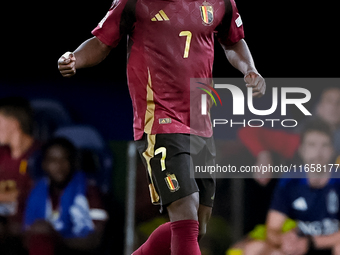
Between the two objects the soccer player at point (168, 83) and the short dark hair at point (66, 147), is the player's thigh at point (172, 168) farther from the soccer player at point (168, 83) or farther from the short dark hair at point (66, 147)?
the short dark hair at point (66, 147)

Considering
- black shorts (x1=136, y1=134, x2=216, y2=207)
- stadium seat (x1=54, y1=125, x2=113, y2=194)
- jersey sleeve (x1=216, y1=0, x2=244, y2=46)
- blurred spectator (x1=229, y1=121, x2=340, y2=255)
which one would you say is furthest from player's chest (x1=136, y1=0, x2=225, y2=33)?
stadium seat (x1=54, y1=125, x2=113, y2=194)

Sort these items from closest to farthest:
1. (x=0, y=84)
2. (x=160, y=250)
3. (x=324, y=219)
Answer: (x=160, y=250), (x=324, y=219), (x=0, y=84)

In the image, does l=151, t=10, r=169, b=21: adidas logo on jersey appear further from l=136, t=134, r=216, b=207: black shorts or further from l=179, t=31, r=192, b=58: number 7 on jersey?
l=136, t=134, r=216, b=207: black shorts

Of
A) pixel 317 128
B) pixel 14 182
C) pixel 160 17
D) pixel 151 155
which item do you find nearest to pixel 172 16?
pixel 160 17

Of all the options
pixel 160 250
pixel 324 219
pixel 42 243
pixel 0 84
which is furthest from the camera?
pixel 0 84

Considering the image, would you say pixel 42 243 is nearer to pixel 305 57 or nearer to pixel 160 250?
pixel 160 250

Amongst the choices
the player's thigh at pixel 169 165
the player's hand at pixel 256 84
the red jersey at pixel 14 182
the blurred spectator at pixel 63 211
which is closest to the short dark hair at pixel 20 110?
the red jersey at pixel 14 182

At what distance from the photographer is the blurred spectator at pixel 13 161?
4.52 meters

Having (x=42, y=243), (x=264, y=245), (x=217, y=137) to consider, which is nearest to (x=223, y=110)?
(x=217, y=137)

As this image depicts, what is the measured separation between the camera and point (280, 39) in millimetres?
4762

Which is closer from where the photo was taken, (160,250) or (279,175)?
(160,250)

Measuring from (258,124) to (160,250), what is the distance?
8.46 ft

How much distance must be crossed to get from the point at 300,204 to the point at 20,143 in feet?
9.04

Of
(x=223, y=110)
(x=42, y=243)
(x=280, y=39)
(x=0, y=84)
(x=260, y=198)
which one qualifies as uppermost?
(x=280, y=39)
